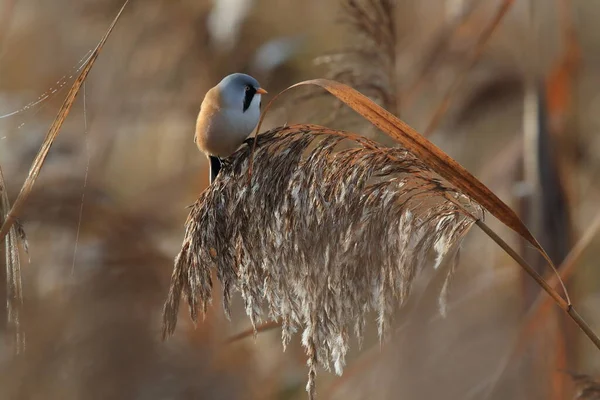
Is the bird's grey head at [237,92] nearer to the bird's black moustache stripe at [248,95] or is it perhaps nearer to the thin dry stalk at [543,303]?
the bird's black moustache stripe at [248,95]

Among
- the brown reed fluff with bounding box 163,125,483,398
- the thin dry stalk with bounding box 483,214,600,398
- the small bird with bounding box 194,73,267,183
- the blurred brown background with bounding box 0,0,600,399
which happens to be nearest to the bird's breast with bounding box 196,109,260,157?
the small bird with bounding box 194,73,267,183

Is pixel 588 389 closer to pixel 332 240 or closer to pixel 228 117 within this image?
pixel 332 240

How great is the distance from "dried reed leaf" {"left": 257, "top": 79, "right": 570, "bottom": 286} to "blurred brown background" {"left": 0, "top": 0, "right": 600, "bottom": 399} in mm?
874

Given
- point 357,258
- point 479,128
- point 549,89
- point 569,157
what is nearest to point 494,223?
point 479,128

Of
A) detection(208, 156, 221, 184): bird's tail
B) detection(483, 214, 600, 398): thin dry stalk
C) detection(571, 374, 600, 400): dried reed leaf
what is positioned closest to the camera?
detection(571, 374, 600, 400): dried reed leaf

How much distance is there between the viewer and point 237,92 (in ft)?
7.39

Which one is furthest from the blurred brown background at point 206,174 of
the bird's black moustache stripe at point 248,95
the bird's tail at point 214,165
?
the bird's tail at point 214,165

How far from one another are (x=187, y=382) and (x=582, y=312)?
129 cm

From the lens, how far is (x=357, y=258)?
1.43 m

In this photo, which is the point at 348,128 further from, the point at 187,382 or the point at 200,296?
the point at 200,296

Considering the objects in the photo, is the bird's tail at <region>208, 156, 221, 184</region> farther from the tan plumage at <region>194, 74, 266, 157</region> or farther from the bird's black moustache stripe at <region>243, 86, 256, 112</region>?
the bird's black moustache stripe at <region>243, 86, 256, 112</region>

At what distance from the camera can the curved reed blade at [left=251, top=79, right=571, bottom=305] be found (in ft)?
4.06

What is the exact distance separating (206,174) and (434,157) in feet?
4.76

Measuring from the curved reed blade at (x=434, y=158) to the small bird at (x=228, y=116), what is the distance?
0.94m
